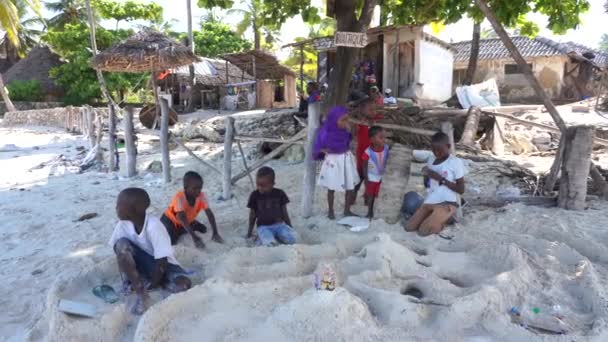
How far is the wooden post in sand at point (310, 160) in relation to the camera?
15.5ft

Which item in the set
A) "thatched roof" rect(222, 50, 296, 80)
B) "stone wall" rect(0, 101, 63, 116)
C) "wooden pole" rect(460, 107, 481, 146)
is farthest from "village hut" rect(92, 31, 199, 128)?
"stone wall" rect(0, 101, 63, 116)

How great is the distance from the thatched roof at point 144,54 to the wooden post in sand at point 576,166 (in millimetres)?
9374

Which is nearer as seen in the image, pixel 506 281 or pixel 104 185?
pixel 506 281

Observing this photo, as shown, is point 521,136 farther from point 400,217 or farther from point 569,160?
point 400,217

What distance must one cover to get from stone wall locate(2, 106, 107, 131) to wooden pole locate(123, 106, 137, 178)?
973 centimetres

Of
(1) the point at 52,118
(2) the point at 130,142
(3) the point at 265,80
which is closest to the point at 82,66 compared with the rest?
(1) the point at 52,118

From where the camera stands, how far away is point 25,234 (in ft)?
15.3

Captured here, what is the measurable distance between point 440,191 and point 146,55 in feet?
30.0

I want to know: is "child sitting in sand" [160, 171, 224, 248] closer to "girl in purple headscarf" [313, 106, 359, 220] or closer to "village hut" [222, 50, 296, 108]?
"girl in purple headscarf" [313, 106, 359, 220]

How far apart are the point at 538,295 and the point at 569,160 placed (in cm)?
249

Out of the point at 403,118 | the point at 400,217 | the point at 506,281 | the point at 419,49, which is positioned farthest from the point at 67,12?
the point at 506,281

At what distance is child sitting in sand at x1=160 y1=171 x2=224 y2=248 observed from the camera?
3.92 m

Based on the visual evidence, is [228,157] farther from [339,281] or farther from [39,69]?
[39,69]

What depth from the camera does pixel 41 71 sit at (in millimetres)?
25203
